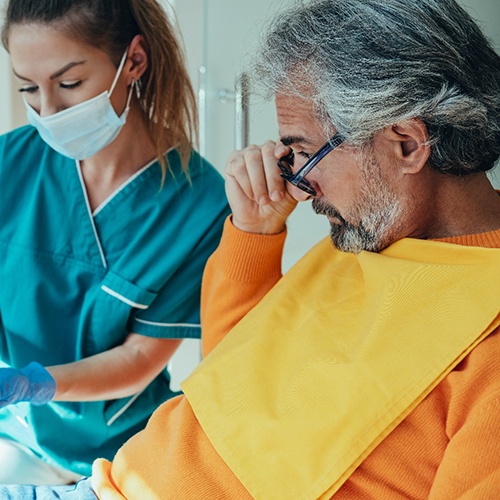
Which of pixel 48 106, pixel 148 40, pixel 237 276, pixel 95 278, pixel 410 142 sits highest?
pixel 410 142

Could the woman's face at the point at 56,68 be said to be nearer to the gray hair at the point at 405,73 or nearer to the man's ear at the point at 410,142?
the gray hair at the point at 405,73

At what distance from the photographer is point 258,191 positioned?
138 centimetres

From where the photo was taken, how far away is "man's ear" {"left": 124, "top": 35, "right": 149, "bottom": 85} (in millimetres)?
1553

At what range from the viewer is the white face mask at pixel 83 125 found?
1.52 meters

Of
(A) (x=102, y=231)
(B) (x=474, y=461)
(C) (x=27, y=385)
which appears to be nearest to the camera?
(B) (x=474, y=461)

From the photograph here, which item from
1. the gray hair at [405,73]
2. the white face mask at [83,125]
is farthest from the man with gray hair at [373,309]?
the white face mask at [83,125]

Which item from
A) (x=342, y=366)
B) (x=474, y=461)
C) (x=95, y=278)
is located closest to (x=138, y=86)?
(x=95, y=278)

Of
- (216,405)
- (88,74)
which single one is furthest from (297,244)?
(216,405)

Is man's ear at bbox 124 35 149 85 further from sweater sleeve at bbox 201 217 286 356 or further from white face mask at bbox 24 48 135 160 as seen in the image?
sweater sleeve at bbox 201 217 286 356

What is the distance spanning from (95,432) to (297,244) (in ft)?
3.36

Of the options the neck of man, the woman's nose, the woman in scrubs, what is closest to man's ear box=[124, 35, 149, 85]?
the woman in scrubs

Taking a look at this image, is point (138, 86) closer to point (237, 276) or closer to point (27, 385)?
point (237, 276)

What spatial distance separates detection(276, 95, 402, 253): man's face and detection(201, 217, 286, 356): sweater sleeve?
0.20 meters

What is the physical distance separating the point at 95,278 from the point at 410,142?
71 cm
